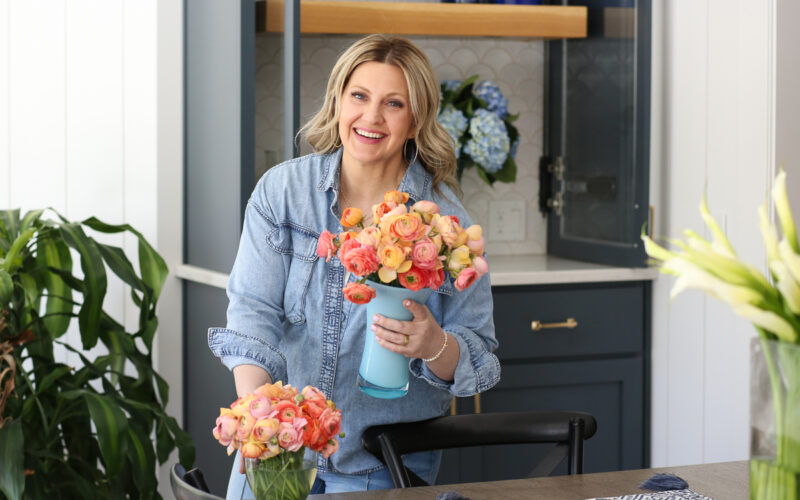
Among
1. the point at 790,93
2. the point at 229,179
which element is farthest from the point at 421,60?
the point at 790,93

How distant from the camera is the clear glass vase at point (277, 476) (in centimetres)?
116

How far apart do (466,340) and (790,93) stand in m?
1.31

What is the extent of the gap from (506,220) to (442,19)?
84 cm

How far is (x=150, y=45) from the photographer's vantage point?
3123mm

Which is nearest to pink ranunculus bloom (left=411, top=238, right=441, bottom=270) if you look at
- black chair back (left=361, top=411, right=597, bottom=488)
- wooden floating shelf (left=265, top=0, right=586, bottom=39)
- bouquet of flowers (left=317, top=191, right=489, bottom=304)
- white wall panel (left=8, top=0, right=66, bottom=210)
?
bouquet of flowers (left=317, top=191, right=489, bottom=304)

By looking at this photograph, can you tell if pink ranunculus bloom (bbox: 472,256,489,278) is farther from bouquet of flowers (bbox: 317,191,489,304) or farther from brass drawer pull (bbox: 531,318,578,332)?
brass drawer pull (bbox: 531,318,578,332)

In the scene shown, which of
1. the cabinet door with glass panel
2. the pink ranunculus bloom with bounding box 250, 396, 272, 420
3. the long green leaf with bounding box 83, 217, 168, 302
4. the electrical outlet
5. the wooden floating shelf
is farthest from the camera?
the electrical outlet

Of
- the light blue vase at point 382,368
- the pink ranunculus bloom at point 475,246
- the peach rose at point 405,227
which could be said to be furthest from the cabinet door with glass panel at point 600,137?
the peach rose at point 405,227

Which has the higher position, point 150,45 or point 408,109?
point 150,45

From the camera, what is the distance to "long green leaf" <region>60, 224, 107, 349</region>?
99.6 inches

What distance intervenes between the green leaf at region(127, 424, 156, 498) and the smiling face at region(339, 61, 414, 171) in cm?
108

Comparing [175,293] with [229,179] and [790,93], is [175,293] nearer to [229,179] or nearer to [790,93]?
[229,179]

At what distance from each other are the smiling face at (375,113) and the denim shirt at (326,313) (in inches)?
3.0

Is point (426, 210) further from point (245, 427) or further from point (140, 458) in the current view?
point (140, 458)
